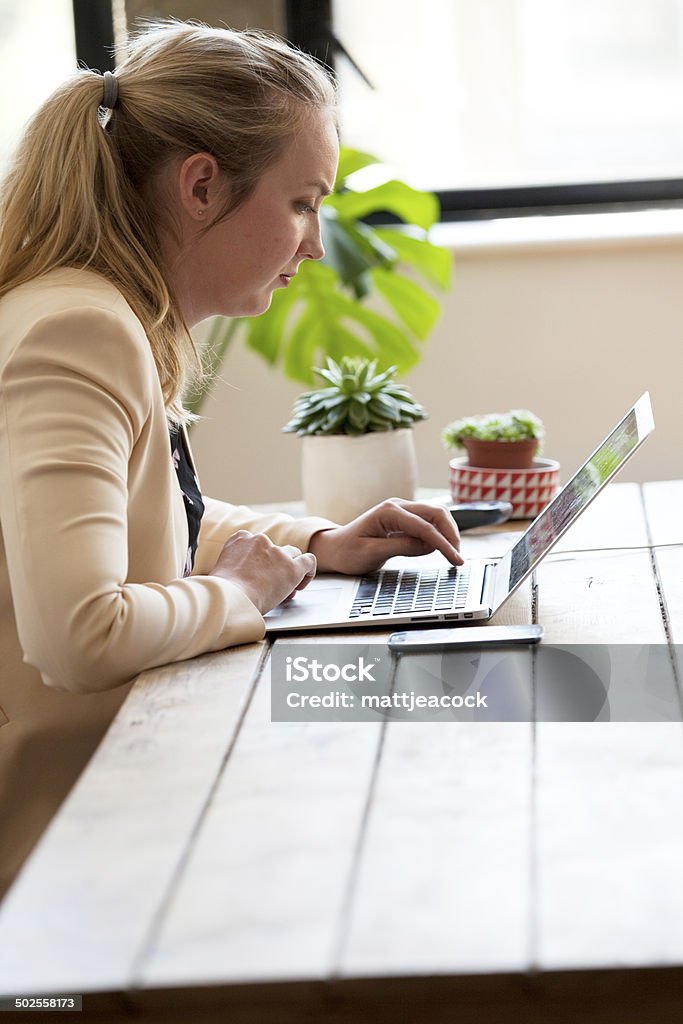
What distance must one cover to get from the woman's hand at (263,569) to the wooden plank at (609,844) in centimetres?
35

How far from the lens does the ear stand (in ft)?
3.78

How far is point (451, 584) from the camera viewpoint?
3.86ft

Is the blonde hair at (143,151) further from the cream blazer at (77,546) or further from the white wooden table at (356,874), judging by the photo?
the white wooden table at (356,874)

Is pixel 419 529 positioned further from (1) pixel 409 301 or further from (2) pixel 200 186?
(1) pixel 409 301

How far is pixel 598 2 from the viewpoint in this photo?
2746 millimetres

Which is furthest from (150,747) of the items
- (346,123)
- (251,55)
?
(346,123)

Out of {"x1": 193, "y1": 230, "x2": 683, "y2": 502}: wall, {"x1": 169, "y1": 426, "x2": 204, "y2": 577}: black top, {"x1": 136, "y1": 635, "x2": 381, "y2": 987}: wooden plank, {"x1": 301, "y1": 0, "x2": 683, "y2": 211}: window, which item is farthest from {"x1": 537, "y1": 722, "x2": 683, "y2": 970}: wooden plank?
{"x1": 301, "y1": 0, "x2": 683, "y2": 211}: window

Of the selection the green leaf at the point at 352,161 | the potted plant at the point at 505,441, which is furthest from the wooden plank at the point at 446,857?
the green leaf at the point at 352,161

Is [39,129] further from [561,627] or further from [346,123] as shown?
[346,123]

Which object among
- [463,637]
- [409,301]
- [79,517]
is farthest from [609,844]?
[409,301]

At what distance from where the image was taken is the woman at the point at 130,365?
0.93m

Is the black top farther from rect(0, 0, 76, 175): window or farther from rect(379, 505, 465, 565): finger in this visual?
rect(0, 0, 76, 175): window

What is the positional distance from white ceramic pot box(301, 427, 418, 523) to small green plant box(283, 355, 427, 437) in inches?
0.5

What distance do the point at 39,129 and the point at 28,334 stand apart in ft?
0.99
